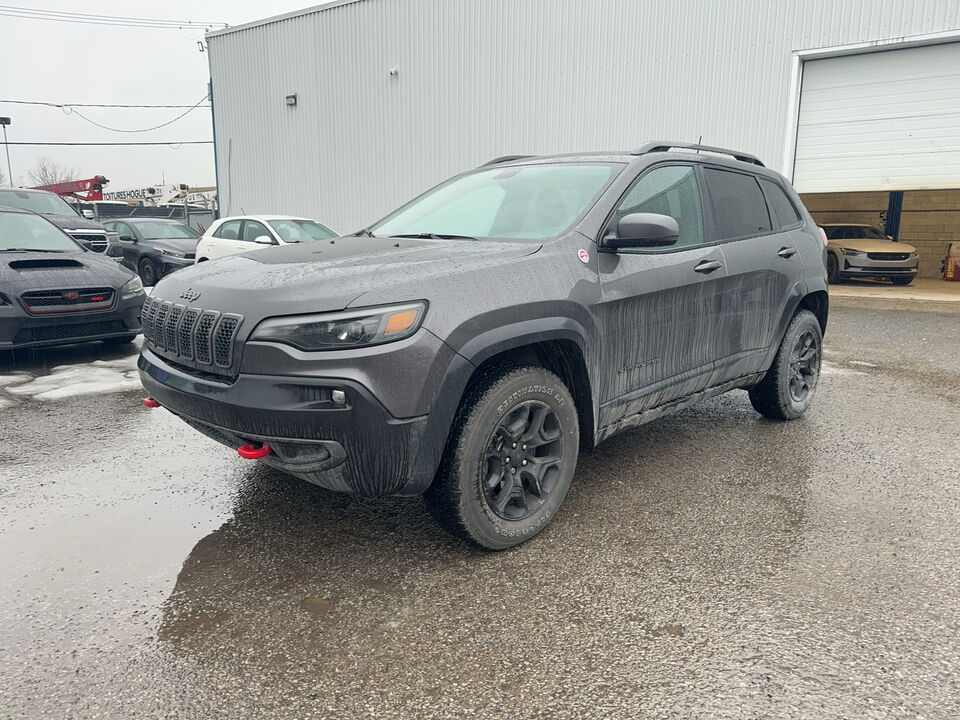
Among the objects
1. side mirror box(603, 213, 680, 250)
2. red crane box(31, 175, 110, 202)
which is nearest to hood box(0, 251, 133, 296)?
side mirror box(603, 213, 680, 250)

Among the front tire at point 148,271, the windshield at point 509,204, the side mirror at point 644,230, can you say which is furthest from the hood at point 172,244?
Answer: the side mirror at point 644,230

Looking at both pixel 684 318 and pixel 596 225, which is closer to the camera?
pixel 596 225

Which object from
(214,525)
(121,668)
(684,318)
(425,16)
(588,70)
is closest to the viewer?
(121,668)

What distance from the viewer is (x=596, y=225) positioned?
3.15 metres

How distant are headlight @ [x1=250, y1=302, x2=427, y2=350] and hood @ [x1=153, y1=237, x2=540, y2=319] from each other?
4 cm

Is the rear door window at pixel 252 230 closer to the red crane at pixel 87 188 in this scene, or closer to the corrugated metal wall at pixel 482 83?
the corrugated metal wall at pixel 482 83

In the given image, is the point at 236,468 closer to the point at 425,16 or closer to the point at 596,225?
the point at 596,225

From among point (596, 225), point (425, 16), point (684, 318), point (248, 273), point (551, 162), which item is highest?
point (425, 16)

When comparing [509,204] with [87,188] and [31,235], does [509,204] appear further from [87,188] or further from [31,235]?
[87,188]

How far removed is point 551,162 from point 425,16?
1458 centimetres

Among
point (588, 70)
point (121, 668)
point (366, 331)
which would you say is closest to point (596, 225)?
point (366, 331)

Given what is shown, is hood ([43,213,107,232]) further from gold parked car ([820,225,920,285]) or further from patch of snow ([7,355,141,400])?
gold parked car ([820,225,920,285])

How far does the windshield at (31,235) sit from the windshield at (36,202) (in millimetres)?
4140

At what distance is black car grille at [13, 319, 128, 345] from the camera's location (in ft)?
19.5
